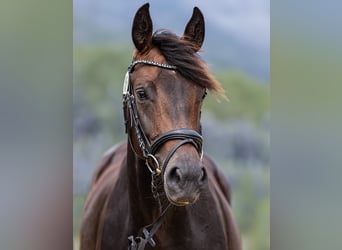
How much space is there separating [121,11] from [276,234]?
1.40 metres

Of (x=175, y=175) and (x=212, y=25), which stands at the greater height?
(x=212, y=25)

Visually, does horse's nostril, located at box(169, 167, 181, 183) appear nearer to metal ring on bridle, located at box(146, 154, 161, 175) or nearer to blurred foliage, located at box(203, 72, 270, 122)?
metal ring on bridle, located at box(146, 154, 161, 175)

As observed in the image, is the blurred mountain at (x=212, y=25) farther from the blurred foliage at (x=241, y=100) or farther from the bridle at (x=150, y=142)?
the bridle at (x=150, y=142)

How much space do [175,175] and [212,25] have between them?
3.90ft

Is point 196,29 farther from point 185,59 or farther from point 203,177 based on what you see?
point 203,177

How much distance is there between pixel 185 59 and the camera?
1671 millimetres

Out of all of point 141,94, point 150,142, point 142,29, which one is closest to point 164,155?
point 150,142

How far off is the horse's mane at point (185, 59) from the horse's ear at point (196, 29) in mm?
90

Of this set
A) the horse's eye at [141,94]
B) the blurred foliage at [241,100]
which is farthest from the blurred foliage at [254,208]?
the horse's eye at [141,94]

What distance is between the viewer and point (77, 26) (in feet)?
7.82

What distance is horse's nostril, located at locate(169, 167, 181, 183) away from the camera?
1.46m

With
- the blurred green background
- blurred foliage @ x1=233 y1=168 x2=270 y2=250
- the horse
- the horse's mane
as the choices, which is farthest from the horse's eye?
blurred foliage @ x1=233 y1=168 x2=270 y2=250

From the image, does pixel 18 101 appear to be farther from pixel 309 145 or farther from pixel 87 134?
pixel 309 145

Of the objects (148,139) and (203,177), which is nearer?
(203,177)
